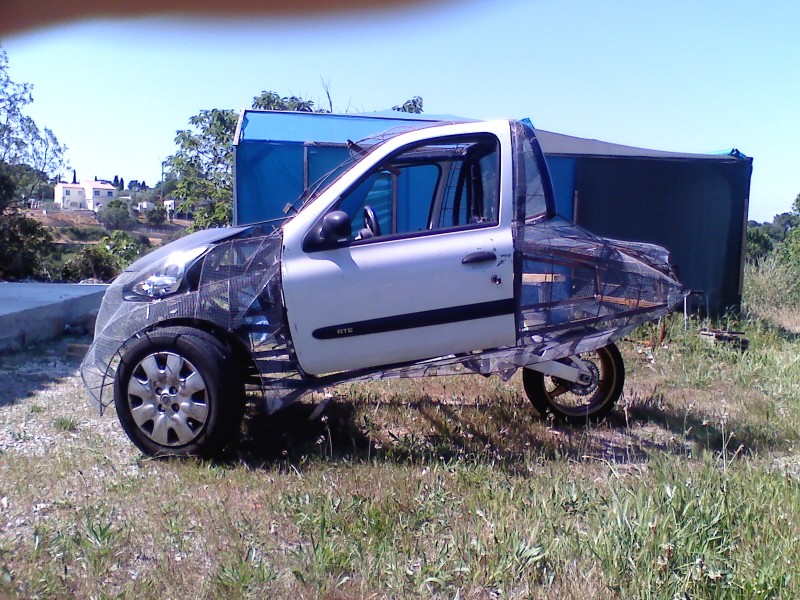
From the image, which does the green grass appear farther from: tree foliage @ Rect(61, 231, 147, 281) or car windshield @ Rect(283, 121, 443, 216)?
tree foliage @ Rect(61, 231, 147, 281)

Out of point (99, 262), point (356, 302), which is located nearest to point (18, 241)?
point (99, 262)

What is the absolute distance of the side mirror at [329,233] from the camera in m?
4.93

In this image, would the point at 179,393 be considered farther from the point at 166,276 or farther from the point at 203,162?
the point at 203,162

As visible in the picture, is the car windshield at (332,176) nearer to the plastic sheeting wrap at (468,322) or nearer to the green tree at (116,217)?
the plastic sheeting wrap at (468,322)

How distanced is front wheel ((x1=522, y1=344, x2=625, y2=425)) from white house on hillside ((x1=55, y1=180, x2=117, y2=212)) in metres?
30.0

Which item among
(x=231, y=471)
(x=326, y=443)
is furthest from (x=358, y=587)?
(x=326, y=443)

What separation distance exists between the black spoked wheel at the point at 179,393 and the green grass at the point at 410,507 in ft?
0.54

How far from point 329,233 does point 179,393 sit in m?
1.31

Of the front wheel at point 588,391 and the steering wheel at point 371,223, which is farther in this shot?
the front wheel at point 588,391

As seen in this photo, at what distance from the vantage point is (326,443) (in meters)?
5.39

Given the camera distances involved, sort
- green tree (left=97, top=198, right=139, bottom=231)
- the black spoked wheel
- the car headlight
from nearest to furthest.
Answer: the black spoked wheel
the car headlight
green tree (left=97, top=198, right=139, bottom=231)

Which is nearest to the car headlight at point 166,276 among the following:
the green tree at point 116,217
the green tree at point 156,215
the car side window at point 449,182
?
the car side window at point 449,182

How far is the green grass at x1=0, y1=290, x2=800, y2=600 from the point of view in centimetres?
342

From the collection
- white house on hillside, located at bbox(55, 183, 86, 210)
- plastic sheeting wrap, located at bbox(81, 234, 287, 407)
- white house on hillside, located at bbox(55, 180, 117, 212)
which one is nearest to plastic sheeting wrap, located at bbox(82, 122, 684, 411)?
plastic sheeting wrap, located at bbox(81, 234, 287, 407)
